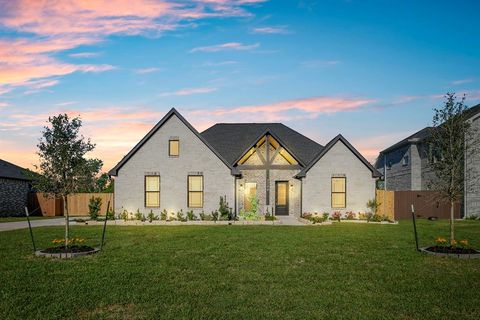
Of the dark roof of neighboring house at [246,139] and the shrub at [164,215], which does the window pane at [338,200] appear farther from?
the shrub at [164,215]

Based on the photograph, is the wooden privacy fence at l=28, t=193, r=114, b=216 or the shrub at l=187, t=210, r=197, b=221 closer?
the shrub at l=187, t=210, r=197, b=221

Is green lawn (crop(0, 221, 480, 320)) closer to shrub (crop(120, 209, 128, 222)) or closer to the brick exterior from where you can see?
shrub (crop(120, 209, 128, 222))

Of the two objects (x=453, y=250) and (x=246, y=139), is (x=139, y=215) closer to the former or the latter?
(x=246, y=139)

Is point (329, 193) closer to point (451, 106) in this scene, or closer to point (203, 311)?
point (451, 106)

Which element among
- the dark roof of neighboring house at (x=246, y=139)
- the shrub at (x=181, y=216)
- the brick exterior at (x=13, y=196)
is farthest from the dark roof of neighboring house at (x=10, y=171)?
the shrub at (x=181, y=216)

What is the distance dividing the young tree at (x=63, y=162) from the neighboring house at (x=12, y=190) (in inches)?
894

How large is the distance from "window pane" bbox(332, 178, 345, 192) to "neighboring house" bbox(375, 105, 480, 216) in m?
6.04

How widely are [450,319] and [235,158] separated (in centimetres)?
2313

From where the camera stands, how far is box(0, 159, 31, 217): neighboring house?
34747mm

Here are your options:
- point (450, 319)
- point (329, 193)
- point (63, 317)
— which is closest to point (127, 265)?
point (63, 317)

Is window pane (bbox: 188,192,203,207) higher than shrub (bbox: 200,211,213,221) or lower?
higher

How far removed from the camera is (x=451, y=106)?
13688 mm

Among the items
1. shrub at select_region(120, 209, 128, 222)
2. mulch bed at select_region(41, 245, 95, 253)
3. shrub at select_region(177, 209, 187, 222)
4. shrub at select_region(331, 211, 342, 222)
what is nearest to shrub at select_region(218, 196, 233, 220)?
shrub at select_region(177, 209, 187, 222)

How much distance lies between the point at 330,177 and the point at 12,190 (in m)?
27.0
